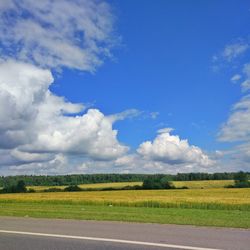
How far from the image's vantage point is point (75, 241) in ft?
35.0

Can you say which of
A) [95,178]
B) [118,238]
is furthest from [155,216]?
[95,178]

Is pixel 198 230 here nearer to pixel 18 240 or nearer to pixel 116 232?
pixel 116 232

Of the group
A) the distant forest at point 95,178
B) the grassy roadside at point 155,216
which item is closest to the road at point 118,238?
the grassy roadside at point 155,216

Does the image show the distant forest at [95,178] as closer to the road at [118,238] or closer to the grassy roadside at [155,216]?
the grassy roadside at [155,216]

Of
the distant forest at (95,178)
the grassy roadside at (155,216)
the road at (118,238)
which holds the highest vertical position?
the distant forest at (95,178)

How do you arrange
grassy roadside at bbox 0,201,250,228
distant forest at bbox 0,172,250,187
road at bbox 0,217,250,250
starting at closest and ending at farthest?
road at bbox 0,217,250,250, grassy roadside at bbox 0,201,250,228, distant forest at bbox 0,172,250,187

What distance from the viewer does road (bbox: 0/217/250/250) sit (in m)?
9.93

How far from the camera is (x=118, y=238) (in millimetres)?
11258

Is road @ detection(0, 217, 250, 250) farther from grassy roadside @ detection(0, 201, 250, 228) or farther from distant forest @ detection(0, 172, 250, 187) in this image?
distant forest @ detection(0, 172, 250, 187)

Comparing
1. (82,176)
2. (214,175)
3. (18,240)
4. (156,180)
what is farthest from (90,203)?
(82,176)

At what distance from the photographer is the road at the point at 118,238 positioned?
993 centimetres

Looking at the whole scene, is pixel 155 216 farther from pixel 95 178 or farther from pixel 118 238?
pixel 95 178

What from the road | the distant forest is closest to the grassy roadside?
the road

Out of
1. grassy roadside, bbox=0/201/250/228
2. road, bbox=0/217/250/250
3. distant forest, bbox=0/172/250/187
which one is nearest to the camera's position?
road, bbox=0/217/250/250
